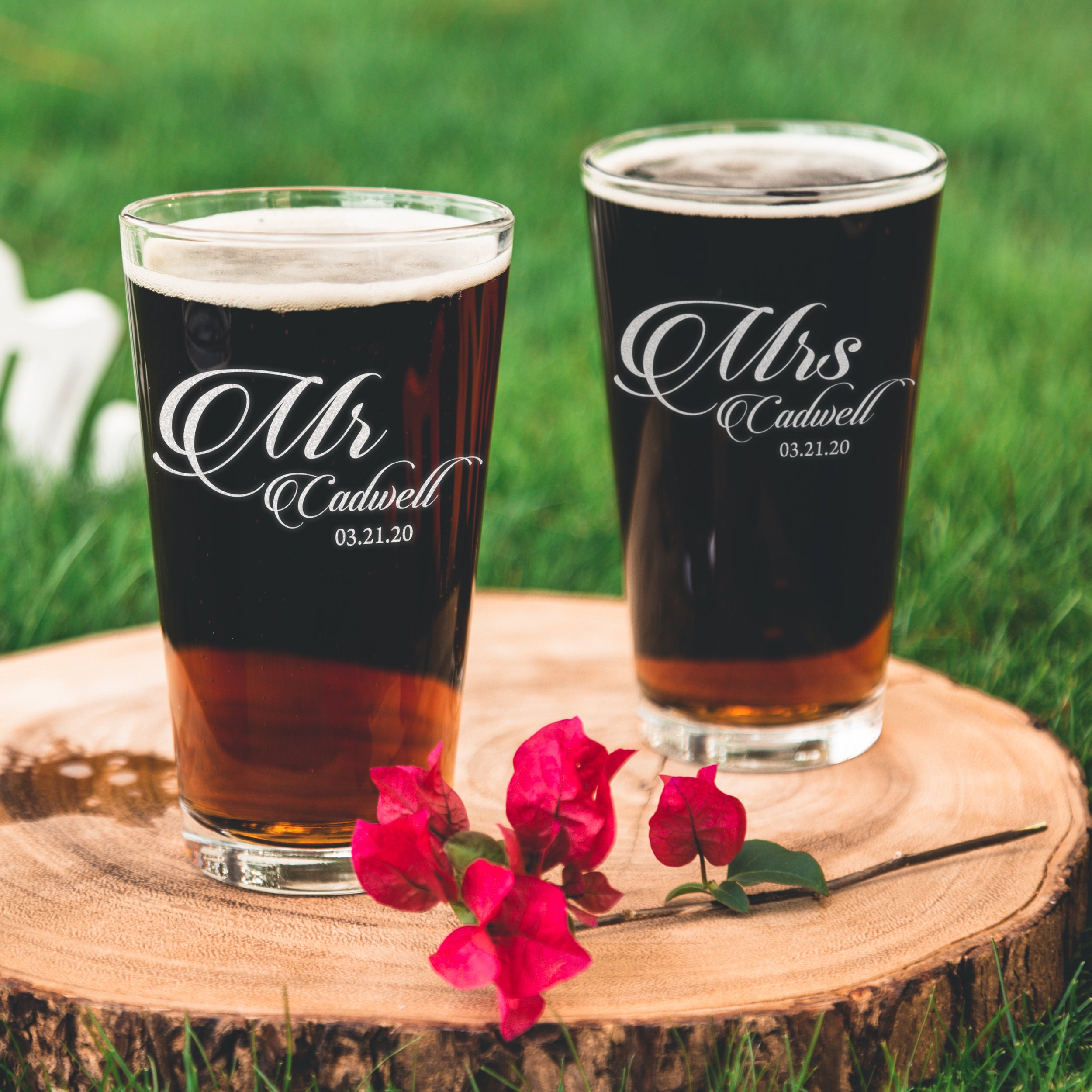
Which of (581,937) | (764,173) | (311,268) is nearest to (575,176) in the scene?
(764,173)

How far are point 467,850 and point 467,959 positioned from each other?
3.2 inches

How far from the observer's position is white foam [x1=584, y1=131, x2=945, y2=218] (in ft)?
4.00

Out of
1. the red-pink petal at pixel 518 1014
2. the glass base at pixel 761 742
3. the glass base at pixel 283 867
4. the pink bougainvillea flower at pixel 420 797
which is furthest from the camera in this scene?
the glass base at pixel 761 742

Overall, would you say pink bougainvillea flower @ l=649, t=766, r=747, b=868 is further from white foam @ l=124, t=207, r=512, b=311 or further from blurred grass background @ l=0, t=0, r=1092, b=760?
blurred grass background @ l=0, t=0, r=1092, b=760

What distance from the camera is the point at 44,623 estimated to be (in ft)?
7.07

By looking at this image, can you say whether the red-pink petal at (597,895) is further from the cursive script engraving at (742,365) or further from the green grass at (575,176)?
the green grass at (575,176)

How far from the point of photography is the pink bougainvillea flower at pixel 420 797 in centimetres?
108

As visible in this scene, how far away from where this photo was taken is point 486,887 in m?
1.01

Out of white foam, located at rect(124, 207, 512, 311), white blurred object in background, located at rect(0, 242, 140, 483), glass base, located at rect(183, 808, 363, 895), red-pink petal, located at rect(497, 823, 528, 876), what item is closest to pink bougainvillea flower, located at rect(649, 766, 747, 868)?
red-pink petal, located at rect(497, 823, 528, 876)

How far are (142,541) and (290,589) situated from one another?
1469mm

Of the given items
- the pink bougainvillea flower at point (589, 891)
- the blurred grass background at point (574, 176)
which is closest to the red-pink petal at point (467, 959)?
the pink bougainvillea flower at point (589, 891)

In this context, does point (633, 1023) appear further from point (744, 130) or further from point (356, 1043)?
point (744, 130)

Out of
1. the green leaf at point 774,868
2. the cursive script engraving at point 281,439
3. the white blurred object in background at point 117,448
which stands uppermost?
the cursive script engraving at point 281,439

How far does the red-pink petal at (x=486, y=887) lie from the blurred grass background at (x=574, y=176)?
999mm
